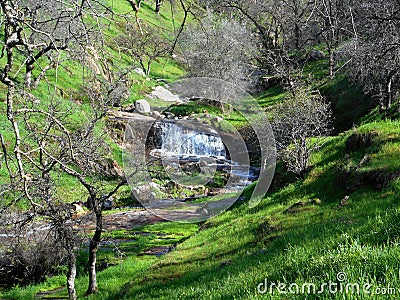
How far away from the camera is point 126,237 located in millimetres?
18844

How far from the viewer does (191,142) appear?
117 feet

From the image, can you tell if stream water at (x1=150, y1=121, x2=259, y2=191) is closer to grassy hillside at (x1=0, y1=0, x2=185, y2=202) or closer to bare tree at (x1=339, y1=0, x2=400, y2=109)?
grassy hillside at (x1=0, y1=0, x2=185, y2=202)

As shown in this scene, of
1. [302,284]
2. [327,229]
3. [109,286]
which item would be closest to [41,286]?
[109,286]

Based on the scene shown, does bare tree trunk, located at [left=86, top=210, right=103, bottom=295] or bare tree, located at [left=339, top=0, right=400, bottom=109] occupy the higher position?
bare tree, located at [left=339, top=0, right=400, bottom=109]

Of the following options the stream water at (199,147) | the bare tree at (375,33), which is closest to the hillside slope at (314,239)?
the bare tree at (375,33)

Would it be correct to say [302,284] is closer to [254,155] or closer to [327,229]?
[327,229]

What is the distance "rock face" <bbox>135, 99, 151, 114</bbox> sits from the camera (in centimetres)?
4075

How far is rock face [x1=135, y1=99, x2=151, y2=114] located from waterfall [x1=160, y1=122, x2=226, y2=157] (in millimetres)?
4489

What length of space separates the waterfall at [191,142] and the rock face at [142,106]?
4489 millimetres

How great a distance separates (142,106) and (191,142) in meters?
8.28

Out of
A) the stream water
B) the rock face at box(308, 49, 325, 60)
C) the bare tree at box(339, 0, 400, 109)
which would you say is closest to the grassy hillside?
the bare tree at box(339, 0, 400, 109)

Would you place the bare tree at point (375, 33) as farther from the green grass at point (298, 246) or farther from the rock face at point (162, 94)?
the rock face at point (162, 94)

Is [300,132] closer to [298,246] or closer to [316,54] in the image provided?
[298,246]

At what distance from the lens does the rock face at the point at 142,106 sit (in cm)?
4075
